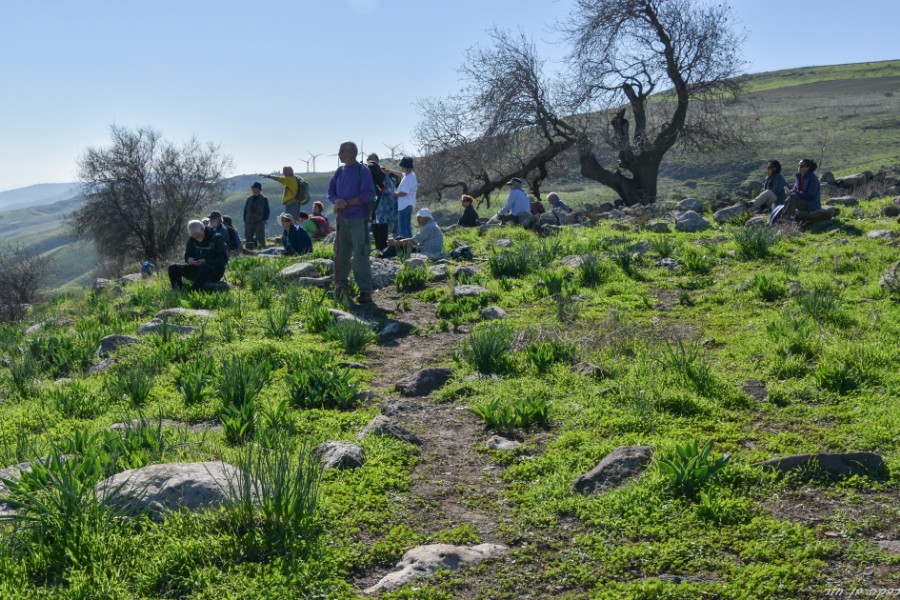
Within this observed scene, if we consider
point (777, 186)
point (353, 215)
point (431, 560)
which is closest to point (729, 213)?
point (777, 186)

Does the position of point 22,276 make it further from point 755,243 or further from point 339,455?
point 339,455

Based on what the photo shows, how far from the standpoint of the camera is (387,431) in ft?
16.7

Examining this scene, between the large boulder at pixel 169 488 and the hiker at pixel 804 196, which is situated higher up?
the hiker at pixel 804 196

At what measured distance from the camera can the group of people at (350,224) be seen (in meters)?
9.77

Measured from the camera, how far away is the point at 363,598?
3197mm

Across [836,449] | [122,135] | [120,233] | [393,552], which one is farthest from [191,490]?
[122,135]

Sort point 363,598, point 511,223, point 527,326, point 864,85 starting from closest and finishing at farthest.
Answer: point 363,598 < point 527,326 < point 511,223 < point 864,85

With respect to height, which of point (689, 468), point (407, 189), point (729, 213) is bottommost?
point (689, 468)

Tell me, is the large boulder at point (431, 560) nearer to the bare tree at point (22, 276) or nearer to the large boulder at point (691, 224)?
the large boulder at point (691, 224)

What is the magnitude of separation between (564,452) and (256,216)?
14.5m

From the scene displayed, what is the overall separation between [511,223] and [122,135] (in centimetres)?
2990

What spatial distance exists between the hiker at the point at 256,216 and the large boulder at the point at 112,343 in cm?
984

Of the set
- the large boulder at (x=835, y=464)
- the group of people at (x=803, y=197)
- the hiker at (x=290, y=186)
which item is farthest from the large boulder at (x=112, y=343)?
the group of people at (x=803, y=197)

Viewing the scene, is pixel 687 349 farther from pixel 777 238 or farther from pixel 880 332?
pixel 777 238
